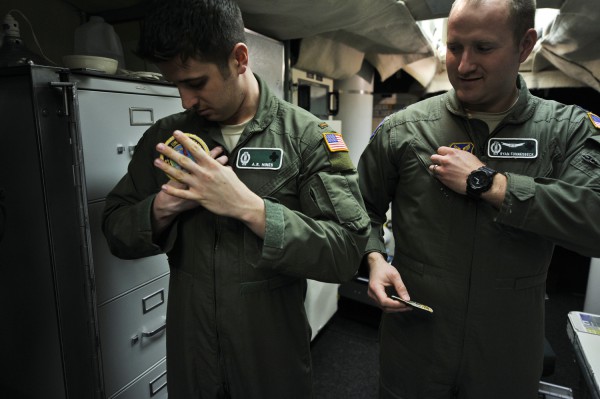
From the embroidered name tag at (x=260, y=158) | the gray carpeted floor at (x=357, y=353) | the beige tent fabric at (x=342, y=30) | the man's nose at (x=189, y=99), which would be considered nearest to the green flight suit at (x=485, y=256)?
the embroidered name tag at (x=260, y=158)

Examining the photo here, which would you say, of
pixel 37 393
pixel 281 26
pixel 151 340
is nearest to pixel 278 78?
pixel 281 26

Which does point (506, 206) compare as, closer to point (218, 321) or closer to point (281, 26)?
point (218, 321)

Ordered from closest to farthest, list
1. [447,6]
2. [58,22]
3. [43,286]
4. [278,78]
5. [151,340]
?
1. [43,286]
2. [151,340]
3. [58,22]
4. [447,6]
5. [278,78]

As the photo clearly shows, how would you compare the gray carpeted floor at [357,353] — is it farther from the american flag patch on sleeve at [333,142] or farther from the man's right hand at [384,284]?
the american flag patch on sleeve at [333,142]

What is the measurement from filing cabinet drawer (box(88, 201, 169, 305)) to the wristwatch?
121 centimetres

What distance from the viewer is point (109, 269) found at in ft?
4.74

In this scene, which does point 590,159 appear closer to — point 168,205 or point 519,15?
point 519,15

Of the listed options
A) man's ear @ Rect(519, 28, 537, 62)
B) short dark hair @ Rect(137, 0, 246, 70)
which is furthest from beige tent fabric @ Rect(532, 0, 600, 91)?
short dark hair @ Rect(137, 0, 246, 70)

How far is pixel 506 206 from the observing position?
105cm

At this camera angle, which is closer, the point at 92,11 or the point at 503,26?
the point at 503,26

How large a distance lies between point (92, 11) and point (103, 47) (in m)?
0.45

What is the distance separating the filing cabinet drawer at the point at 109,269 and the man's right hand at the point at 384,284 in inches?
36.3

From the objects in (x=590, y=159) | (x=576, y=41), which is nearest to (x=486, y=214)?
(x=590, y=159)

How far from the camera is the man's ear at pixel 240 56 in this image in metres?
0.98
